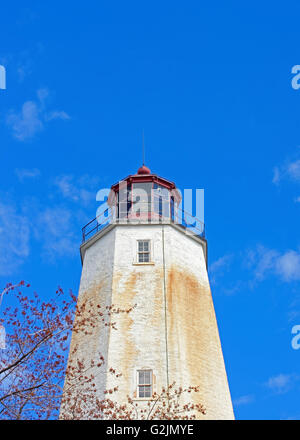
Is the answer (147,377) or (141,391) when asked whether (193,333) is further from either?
(141,391)

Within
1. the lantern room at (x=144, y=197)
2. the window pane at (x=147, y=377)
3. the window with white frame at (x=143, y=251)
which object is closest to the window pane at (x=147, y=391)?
the window pane at (x=147, y=377)

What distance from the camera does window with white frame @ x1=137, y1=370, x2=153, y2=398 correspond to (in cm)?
2578

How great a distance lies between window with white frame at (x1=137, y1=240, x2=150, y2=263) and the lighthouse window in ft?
18.8

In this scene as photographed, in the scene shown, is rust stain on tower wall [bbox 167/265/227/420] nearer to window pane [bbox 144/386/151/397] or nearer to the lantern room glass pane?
window pane [bbox 144/386/151/397]

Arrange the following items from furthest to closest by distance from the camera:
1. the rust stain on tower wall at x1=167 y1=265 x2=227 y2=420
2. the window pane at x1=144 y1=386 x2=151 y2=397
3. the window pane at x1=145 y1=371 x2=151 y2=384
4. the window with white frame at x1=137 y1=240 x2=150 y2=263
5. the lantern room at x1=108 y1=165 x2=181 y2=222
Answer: the lantern room at x1=108 y1=165 x2=181 y2=222, the window with white frame at x1=137 y1=240 x2=150 y2=263, the rust stain on tower wall at x1=167 y1=265 x2=227 y2=420, the window pane at x1=145 y1=371 x2=151 y2=384, the window pane at x1=144 y1=386 x2=151 y2=397

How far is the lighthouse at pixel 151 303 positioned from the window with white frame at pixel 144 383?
38 mm

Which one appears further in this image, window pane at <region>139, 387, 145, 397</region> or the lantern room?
the lantern room

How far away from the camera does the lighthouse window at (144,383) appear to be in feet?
84.6

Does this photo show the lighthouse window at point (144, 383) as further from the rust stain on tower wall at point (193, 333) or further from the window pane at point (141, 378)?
the rust stain on tower wall at point (193, 333)

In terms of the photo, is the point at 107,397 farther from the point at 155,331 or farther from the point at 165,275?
the point at 165,275

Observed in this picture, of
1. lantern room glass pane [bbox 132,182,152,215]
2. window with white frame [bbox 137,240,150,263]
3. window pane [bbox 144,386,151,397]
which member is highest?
lantern room glass pane [bbox 132,182,152,215]

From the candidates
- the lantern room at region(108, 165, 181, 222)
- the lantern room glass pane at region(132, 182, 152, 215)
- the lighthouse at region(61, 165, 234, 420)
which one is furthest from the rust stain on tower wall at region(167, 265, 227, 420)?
the lantern room glass pane at region(132, 182, 152, 215)

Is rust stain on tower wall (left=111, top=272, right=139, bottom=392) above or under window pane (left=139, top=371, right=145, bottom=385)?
above
